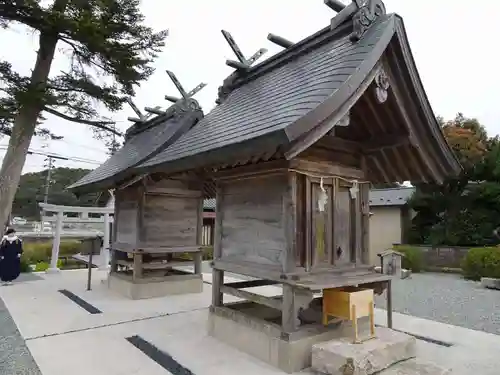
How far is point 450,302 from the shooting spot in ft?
24.8

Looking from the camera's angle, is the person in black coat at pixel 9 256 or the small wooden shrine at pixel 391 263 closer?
the person in black coat at pixel 9 256

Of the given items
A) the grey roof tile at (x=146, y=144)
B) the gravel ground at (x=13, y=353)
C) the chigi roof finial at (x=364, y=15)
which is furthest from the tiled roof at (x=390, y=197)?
the gravel ground at (x=13, y=353)

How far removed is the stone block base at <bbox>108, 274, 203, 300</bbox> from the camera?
7164mm

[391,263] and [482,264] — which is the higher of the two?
[482,264]

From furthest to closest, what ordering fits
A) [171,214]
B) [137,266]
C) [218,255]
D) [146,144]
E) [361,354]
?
[146,144] < [171,214] < [137,266] < [218,255] < [361,354]

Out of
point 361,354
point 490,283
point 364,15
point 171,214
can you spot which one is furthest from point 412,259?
point 364,15

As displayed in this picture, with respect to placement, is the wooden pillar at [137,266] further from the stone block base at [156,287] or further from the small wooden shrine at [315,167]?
the small wooden shrine at [315,167]

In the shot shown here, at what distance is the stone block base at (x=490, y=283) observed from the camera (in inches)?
360

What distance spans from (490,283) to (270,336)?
8267mm

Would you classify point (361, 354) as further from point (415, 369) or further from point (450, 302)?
point (450, 302)

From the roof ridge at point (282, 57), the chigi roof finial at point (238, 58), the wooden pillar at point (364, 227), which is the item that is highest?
the chigi roof finial at point (238, 58)

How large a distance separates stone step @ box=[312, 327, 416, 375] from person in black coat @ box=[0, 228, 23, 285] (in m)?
8.80

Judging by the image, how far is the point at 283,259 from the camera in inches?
146

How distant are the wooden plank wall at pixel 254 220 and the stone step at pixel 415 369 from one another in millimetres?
1464
